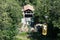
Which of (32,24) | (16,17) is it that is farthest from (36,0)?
(16,17)

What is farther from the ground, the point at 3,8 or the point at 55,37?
the point at 3,8

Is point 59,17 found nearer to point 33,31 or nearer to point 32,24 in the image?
point 33,31

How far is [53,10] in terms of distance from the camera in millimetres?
25844

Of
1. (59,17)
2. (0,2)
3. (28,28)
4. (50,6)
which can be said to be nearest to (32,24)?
(28,28)

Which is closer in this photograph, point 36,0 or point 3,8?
point 3,8

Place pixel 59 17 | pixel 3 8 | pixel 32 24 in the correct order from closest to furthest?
pixel 3 8, pixel 59 17, pixel 32 24

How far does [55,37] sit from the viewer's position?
91.4ft

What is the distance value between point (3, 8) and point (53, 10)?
7.49 m

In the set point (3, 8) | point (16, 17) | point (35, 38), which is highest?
point (3, 8)

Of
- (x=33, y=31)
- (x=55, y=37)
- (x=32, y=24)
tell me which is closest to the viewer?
(x=55, y=37)

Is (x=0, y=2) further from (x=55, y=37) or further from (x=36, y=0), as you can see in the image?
(x=36, y=0)

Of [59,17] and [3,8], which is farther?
[59,17]

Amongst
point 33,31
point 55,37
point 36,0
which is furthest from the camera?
point 36,0

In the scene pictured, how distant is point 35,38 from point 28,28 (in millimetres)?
5776
